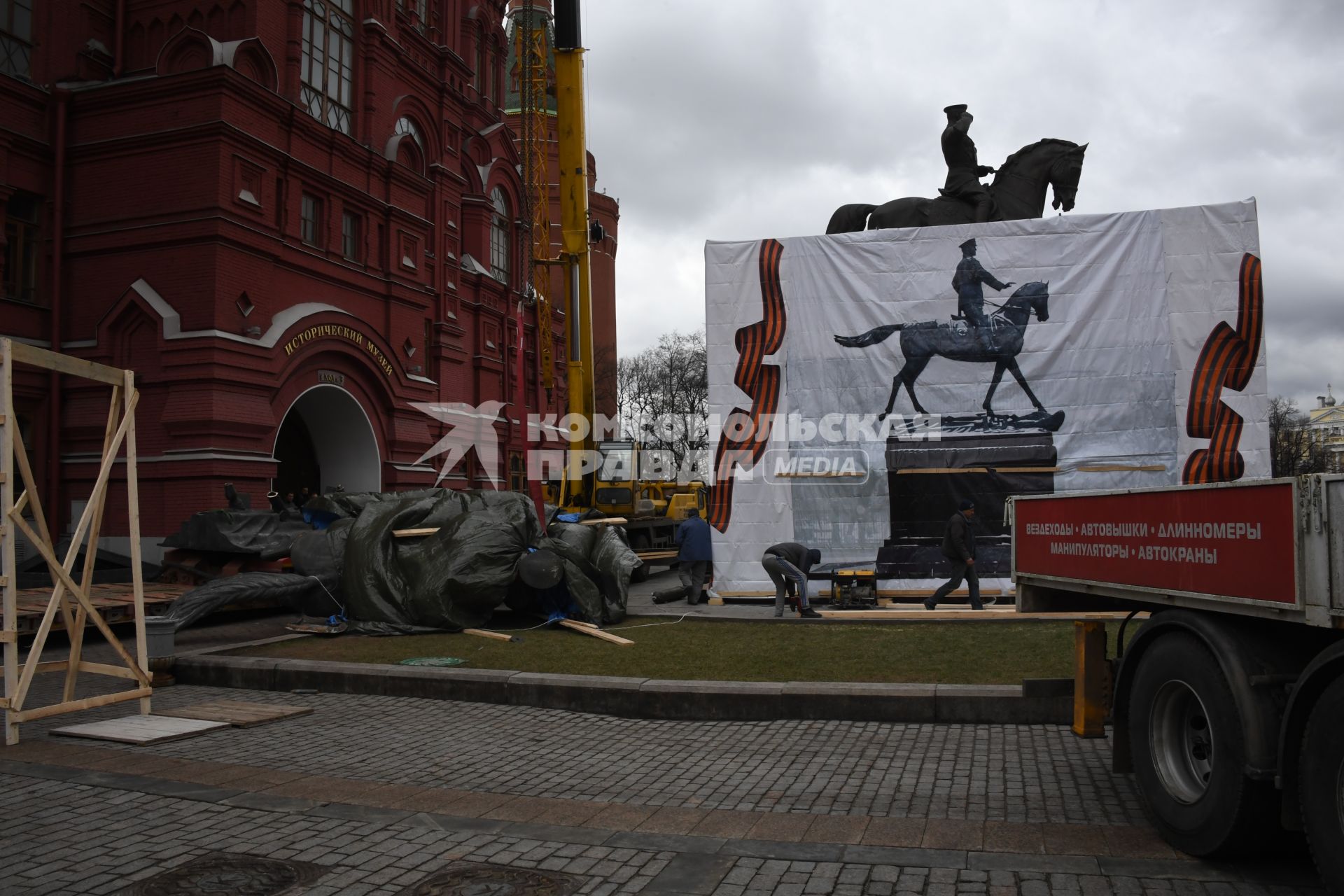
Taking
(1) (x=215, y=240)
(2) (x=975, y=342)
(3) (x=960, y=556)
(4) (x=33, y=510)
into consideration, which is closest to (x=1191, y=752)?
(4) (x=33, y=510)

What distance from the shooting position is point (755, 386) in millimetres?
15633

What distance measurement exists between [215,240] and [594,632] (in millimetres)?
12011

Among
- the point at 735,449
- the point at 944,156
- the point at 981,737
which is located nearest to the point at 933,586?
the point at 735,449

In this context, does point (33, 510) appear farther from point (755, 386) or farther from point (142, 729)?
point (755, 386)

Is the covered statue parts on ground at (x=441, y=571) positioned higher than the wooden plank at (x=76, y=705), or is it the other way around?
the covered statue parts on ground at (x=441, y=571)

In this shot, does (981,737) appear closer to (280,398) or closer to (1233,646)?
(1233,646)

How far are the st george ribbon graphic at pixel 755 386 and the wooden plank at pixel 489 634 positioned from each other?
15.6 ft

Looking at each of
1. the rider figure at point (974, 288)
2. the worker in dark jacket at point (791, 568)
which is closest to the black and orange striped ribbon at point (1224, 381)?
the rider figure at point (974, 288)

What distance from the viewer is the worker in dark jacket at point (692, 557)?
15391mm

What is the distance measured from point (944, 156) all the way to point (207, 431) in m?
13.7

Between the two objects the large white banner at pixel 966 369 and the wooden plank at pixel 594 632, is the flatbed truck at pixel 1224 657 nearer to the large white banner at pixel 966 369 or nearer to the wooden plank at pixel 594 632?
the wooden plank at pixel 594 632

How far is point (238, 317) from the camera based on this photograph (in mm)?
19141

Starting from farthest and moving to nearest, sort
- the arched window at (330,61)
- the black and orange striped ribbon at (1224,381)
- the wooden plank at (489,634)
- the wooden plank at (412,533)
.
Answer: the arched window at (330,61), the black and orange striped ribbon at (1224,381), the wooden plank at (412,533), the wooden plank at (489,634)

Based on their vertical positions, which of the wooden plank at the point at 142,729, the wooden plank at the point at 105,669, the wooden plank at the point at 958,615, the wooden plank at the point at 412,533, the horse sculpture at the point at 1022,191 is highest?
the horse sculpture at the point at 1022,191
